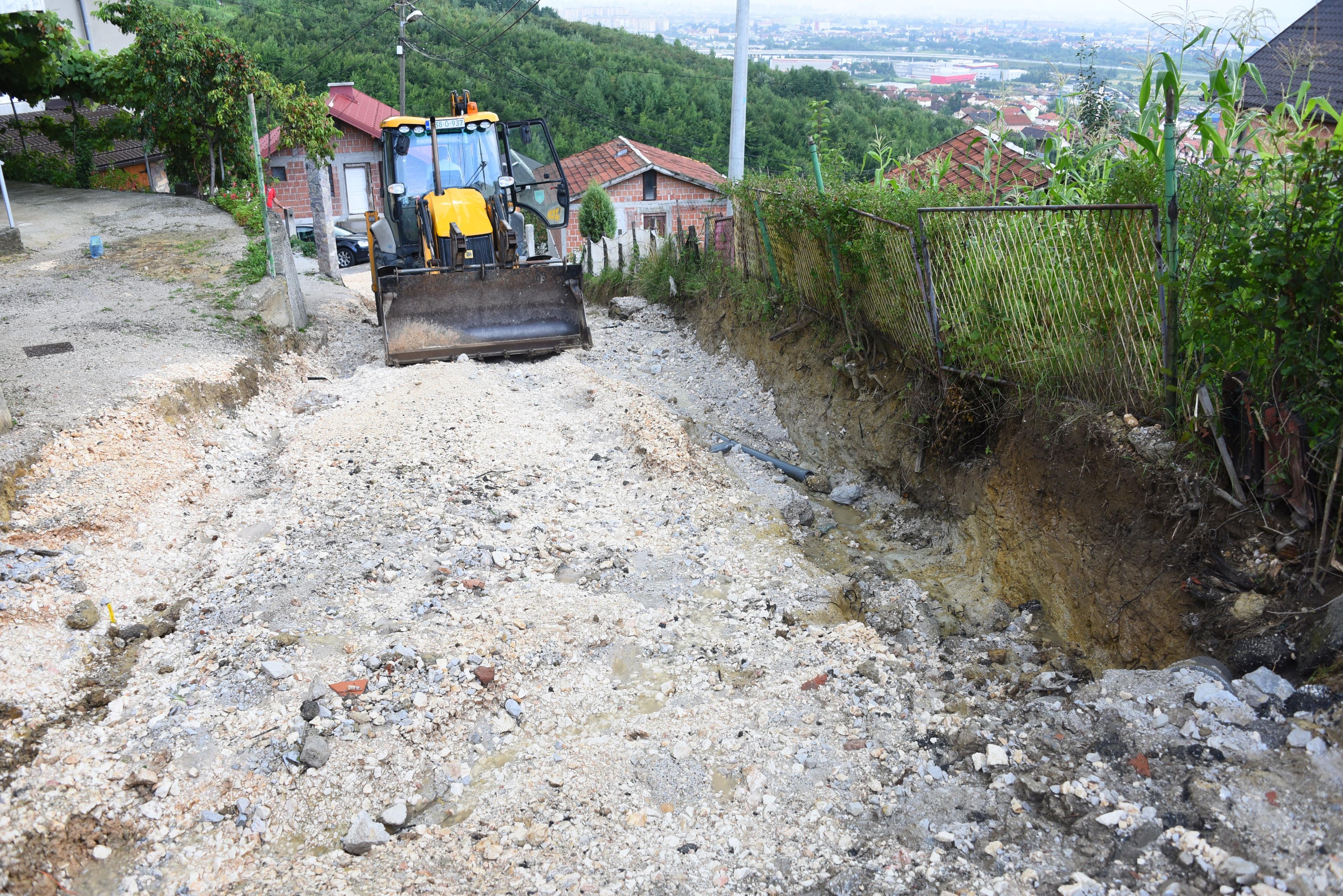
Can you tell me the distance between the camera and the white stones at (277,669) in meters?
4.62

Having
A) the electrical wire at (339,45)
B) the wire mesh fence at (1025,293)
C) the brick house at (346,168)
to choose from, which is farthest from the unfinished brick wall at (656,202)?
the wire mesh fence at (1025,293)

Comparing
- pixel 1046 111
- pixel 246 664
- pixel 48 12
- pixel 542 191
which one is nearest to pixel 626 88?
pixel 48 12

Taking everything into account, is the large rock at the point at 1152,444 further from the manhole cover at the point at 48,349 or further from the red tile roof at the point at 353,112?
the red tile roof at the point at 353,112

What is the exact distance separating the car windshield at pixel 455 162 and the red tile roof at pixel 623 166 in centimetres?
1653

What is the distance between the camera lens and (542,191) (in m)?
11.6

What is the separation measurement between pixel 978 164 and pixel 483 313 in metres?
6.68

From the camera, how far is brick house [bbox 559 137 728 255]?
2856 centimetres

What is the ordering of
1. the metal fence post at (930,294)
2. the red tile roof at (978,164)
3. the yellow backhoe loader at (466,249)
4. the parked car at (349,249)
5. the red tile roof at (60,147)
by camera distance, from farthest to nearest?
1. the parked car at (349,249)
2. the red tile roof at (60,147)
3. the yellow backhoe loader at (466,249)
4. the red tile roof at (978,164)
5. the metal fence post at (930,294)

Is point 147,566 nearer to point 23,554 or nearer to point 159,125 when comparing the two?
point 23,554

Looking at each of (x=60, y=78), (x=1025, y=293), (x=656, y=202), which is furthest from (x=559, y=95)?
(x=1025, y=293)

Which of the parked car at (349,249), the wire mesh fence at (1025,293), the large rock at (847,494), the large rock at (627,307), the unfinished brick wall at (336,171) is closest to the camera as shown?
the wire mesh fence at (1025,293)

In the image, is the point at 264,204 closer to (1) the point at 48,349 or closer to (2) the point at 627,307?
(1) the point at 48,349

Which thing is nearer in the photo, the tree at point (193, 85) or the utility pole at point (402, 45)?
the tree at point (193, 85)

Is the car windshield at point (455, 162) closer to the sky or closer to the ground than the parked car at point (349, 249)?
closer to the sky
